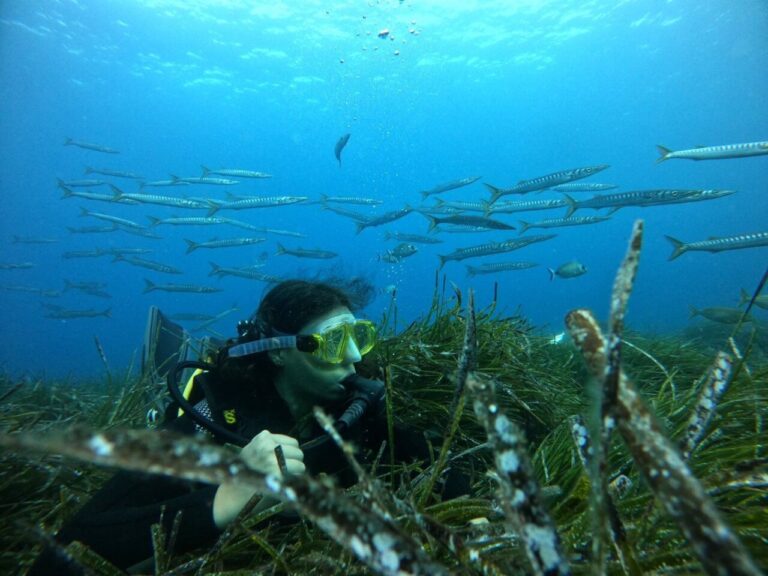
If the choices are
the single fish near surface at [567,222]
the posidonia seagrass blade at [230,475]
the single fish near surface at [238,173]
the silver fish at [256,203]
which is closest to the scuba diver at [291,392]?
the posidonia seagrass blade at [230,475]

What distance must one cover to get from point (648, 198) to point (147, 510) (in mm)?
9980

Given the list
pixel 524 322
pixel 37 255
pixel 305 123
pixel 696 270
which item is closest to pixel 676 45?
pixel 305 123

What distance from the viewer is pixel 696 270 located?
112 meters

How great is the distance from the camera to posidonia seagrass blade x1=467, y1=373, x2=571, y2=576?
21.5 inches

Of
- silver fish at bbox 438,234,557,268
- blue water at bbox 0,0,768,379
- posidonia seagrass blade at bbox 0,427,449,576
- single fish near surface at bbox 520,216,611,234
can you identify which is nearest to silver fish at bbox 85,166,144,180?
blue water at bbox 0,0,768,379

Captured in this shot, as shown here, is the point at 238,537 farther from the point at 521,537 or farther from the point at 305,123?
the point at 305,123

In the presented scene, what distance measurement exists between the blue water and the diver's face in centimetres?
189

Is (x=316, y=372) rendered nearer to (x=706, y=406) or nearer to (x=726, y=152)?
(x=706, y=406)

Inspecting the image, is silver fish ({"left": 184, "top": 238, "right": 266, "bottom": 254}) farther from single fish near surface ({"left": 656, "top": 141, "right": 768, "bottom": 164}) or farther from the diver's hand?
the diver's hand

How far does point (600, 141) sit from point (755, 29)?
4492 centimetres

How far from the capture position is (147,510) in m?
1.62

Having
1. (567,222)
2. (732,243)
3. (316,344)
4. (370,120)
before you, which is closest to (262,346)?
(316,344)

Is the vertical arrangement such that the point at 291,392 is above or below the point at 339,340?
below

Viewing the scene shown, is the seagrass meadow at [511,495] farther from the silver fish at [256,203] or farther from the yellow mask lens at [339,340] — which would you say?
the silver fish at [256,203]
